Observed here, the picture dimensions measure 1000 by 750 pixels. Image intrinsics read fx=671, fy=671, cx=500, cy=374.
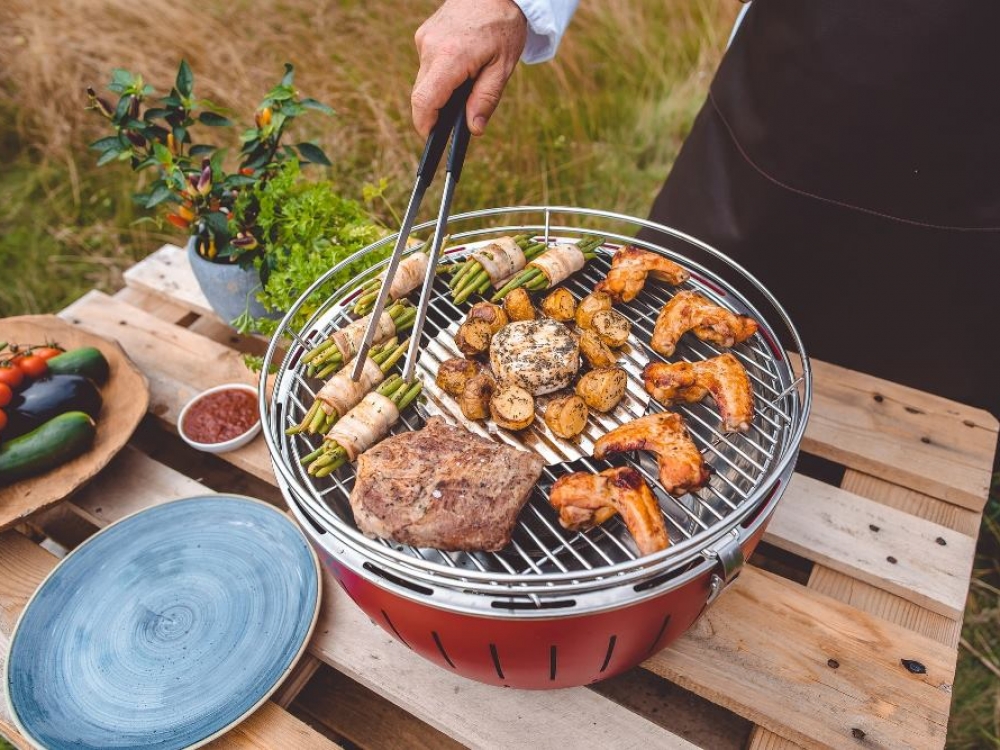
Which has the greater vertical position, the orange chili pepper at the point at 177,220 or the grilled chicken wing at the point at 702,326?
the orange chili pepper at the point at 177,220

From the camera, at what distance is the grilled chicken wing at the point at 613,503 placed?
193 cm

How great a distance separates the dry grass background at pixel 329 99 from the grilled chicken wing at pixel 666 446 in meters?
3.50

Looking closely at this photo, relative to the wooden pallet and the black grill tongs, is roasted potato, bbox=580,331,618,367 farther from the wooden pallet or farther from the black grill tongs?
the wooden pallet

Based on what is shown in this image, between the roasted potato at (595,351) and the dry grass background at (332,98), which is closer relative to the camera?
the roasted potato at (595,351)

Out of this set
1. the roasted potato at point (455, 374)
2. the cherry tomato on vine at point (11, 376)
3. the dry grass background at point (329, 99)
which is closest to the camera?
the roasted potato at point (455, 374)

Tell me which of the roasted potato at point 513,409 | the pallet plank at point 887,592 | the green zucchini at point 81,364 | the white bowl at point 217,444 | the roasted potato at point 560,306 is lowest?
the pallet plank at point 887,592

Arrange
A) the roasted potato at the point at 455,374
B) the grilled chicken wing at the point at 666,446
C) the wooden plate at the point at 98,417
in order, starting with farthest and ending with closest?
the wooden plate at the point at 98,417 → the roasted potato at the point at 455,374 → the grilled chicken wing at the point at 666,446

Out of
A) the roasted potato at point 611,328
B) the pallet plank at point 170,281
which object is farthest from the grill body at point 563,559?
the pallet plank at point 170,281

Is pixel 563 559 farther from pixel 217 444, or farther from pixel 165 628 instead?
pixel 217 444

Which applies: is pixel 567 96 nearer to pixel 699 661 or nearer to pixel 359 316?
pixel 359 316

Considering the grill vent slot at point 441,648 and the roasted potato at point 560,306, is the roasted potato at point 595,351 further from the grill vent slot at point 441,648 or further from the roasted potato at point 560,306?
the grill vent slot at point 441,648

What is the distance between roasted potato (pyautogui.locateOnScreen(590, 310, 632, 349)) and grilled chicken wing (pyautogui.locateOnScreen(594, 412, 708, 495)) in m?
0.37

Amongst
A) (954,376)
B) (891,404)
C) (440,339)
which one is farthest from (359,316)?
(954,376)

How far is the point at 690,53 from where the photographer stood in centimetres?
675
